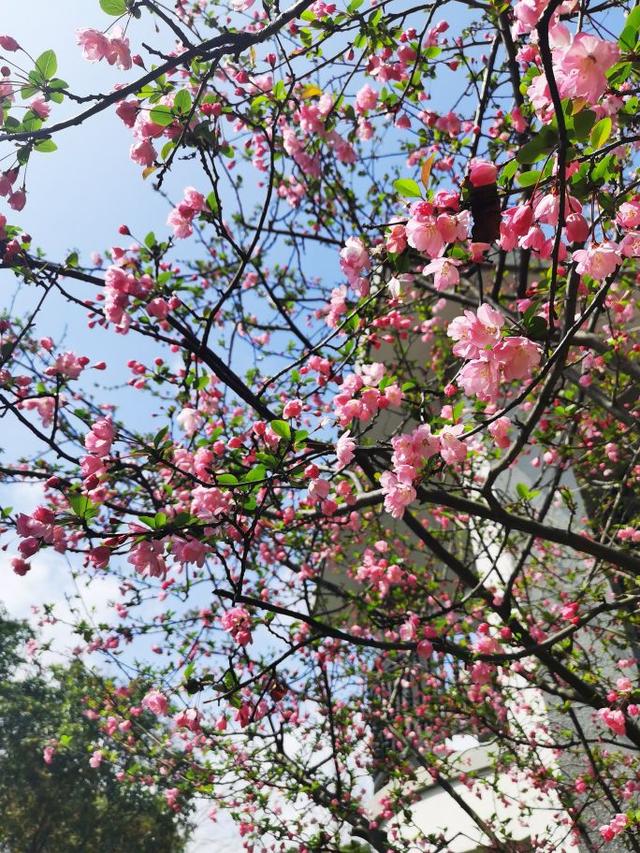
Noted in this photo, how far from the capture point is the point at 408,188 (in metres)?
1.74

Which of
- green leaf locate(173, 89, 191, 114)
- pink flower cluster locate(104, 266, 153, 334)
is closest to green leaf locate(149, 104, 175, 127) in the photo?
green leaf locate(173, 89, 191, 114)

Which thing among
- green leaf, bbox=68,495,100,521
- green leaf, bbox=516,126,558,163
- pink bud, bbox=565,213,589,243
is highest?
pink bud, bbox=565,213,589,243

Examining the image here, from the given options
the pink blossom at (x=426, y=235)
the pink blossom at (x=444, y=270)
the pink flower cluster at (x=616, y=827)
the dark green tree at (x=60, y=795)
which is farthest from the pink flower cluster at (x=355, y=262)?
the dark green tree at (x=60, y=795)

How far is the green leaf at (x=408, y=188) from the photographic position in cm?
173

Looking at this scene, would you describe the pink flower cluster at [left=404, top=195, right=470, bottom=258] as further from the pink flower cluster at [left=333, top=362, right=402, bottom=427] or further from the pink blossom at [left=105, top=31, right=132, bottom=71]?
the pink blossom at [left=105, top=31, right=132, bottom=71]

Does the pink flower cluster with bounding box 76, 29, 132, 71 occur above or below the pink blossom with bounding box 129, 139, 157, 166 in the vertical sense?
above

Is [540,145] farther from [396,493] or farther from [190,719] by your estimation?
[190,719]

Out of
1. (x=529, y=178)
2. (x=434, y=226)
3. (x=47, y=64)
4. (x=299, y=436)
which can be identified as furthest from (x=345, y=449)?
(x=47, y=64)

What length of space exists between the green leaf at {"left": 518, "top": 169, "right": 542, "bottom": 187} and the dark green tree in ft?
58.4

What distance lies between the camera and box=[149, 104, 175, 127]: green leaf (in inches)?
92.2

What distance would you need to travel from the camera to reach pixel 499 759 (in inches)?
202

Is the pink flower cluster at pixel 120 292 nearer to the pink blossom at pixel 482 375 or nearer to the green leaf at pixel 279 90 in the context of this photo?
the green leaf at pixel 279 90

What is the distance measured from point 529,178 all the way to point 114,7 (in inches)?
60.3

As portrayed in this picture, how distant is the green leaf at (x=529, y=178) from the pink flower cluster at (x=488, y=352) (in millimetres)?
335
